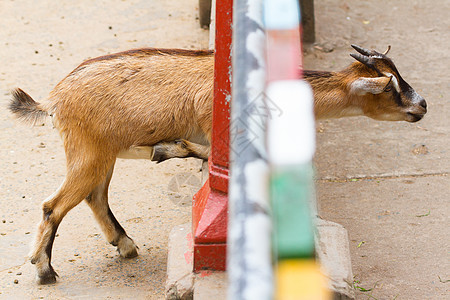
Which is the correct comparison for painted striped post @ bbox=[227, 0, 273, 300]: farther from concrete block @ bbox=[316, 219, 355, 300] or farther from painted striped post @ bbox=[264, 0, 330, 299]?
concrete block @ bbox=[316, 219, 355, 300]

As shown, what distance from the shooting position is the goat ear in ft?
12.6

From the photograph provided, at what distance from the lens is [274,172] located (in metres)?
0.92

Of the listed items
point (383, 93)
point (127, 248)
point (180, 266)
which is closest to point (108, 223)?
point (127, 248)

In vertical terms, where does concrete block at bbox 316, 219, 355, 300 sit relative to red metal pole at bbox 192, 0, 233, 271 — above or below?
below

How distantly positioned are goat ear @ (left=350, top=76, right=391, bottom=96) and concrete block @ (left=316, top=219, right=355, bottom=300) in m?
0.95

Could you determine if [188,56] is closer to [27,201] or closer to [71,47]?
[27,201]

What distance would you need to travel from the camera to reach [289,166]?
35.8 inches

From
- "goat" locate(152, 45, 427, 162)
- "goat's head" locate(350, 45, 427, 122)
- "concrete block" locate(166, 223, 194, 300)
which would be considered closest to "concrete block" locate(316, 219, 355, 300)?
"concrete block" locate(166, 223, 194, 300)

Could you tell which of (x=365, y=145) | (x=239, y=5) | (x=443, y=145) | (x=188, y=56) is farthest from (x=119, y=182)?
(x=239, y=5)

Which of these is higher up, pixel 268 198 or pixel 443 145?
pixel 268 198

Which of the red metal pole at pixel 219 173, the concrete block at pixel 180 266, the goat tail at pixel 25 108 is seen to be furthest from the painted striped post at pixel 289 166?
the goat tail at pixel 25 108

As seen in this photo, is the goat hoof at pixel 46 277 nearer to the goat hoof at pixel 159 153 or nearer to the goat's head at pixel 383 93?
the goat hoof at pixel 159 153

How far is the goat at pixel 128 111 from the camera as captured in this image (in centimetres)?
370

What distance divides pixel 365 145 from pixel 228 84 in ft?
8.82
